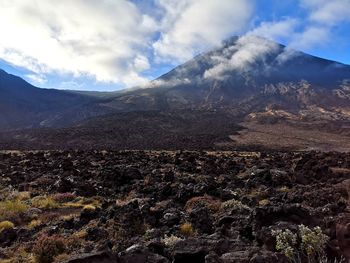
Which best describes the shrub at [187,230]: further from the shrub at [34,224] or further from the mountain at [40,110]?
the mountain at [40,110]

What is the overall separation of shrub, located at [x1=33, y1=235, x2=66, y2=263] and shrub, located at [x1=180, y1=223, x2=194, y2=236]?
2954mm

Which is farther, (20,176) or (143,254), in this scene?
(20,176)

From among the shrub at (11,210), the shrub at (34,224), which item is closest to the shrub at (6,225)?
the shrub at (34,224)

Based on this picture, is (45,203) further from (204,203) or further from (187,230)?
(187,230)

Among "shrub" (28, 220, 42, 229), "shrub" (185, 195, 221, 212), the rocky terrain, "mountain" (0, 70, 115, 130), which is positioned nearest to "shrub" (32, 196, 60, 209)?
the rocky terrain

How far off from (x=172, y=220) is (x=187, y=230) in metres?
1.24

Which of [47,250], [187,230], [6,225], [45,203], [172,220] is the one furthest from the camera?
[45,203]

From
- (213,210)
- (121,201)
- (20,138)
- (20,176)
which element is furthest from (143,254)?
(20,138)

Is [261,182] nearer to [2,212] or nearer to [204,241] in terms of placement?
[2,212]

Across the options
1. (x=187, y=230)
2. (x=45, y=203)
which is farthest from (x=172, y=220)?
(x=45, y=203)

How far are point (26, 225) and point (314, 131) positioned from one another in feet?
282

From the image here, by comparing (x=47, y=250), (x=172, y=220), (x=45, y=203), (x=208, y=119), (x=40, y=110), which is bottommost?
(x=40, y=110)

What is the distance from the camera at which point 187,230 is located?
11922 millimetres

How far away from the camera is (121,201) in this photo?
1905cm
